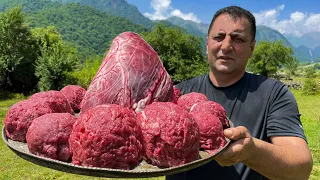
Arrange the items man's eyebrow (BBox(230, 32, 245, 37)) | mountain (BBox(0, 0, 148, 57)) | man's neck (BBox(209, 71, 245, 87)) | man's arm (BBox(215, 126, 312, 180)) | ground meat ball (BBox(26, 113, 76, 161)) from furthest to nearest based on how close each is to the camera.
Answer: mountain (BBox(0, 0, 148, 57)), man's neck (BBox(209, 71, 245, 87)), man's eyebrow (BBox(230, 32, 245, 37)), man's arm (BBox(215, 126, 312, 180)), ground meat ball (BBox(26, 113, 76, 161))

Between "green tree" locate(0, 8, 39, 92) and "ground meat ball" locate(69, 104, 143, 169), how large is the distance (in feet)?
109

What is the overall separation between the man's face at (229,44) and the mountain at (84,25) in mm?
118646

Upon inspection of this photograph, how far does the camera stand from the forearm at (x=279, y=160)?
96.9 inches

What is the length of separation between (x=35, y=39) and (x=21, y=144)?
122 ft

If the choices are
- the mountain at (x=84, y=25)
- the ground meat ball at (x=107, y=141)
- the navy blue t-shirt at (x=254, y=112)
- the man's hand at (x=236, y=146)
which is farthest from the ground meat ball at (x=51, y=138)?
the mountain at (x=84, y=25)

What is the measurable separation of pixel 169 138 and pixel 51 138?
26.6 inches

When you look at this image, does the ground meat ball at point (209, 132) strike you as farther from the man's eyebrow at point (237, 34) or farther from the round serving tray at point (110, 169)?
the man's eyebrow at point (237, 34)

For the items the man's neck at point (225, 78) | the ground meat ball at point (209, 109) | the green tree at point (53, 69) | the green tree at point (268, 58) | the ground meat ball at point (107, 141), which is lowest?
the green tree at point (53, 69)

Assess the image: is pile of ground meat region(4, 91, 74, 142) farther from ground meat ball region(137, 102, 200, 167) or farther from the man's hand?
the man's hand

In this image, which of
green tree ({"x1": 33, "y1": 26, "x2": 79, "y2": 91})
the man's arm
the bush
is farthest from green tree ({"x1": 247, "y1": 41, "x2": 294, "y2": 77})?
the man's arm

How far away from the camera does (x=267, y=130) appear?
3.18 m

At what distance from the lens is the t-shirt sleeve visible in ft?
9.61

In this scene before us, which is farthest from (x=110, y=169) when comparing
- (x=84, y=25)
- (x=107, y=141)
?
(x=84, y=25)

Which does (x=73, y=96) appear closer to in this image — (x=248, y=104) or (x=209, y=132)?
(x=209, y=132)
